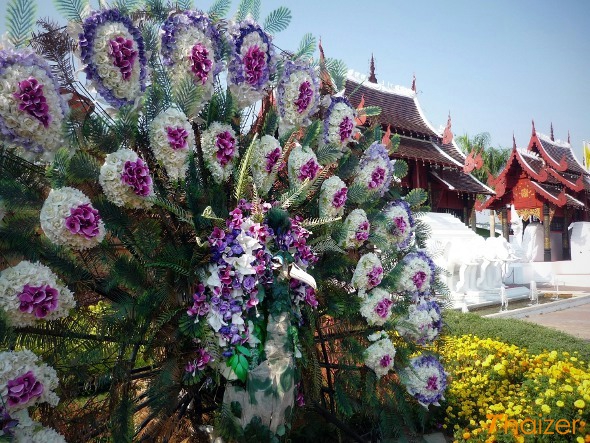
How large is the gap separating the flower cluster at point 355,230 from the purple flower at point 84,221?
1439mm

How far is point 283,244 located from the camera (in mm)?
2465

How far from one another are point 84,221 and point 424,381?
2.38m

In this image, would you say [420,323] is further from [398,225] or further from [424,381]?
[398,225]

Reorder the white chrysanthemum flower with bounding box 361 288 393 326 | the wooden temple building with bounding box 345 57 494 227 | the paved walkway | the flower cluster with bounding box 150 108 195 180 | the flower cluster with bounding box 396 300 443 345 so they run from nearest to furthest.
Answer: the flower cluster with bounding box 150 108 195 180
the white chrysanthemum flower with bounding box 361 288 393 326
the flower cluster with bounding box 396 300 443 345
the paved walkway
the wooden temple building with bounding box 345 57 494 227

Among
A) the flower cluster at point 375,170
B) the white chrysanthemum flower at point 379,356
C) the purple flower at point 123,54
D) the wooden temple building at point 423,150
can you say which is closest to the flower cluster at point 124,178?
the purple flower at point 123,54

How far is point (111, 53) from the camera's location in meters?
2.07

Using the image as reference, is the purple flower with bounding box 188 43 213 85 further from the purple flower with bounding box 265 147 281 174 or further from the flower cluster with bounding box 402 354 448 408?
the flower cluster with bounding box 402 354 448 408

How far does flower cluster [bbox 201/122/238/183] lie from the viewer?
2.46 m

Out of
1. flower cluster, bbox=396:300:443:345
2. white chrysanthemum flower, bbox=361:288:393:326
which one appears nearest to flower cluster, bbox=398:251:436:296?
flower cluster, bbox=396:300:443:345

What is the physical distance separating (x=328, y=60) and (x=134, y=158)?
69.2 inches

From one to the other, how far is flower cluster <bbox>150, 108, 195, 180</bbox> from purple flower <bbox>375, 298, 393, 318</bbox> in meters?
1.45

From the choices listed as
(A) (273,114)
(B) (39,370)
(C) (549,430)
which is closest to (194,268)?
(B) (39,370)

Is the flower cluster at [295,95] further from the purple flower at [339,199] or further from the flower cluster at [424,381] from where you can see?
the flower cluster at [424,381]

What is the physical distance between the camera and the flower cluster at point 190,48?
231cm
